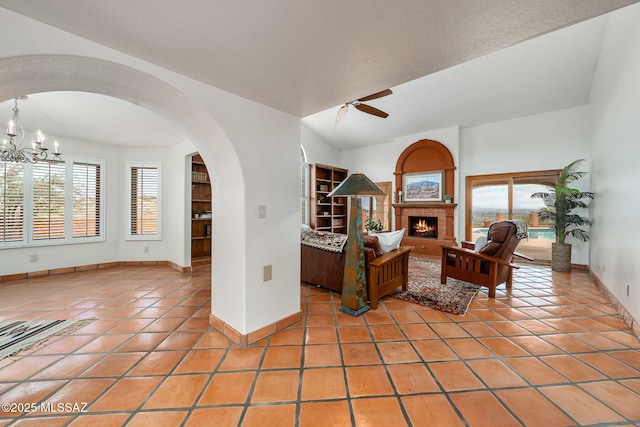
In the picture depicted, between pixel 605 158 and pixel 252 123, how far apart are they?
190 inches

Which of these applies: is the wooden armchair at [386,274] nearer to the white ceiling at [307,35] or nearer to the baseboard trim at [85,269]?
the white ceiling at [307,35]

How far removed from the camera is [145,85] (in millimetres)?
1712

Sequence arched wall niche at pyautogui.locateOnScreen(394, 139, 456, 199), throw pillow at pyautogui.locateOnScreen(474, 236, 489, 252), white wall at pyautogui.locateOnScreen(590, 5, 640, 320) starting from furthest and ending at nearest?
arched wall niche at pyautogui.locateOnScreen(394, 139, 456, 199) → throw pillow at pyautogui.locateOnScreen(474, 236, 489, 252) → white wall at pyautogui.locateOnScreen(590, 5, 640, 320)

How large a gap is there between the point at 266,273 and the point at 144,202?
4.16 meters

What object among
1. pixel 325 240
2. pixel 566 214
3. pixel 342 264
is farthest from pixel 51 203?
pixel 566 214

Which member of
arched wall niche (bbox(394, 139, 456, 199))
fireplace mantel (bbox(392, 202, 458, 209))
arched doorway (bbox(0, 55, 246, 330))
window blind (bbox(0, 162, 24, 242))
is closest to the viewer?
arched doorway (bbox(0, 55, 246, 330))

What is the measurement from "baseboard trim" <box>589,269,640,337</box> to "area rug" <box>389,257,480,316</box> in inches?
51.1

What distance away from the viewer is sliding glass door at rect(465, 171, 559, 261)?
5.10 meters

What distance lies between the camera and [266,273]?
2.23m

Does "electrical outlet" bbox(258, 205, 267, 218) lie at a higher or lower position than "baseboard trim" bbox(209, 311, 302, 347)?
higher

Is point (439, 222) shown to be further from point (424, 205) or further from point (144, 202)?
point (144, 202)

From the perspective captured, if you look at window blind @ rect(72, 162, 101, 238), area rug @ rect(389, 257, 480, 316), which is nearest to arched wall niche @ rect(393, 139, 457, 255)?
area rug @ rect(389, 257, 480, 316)

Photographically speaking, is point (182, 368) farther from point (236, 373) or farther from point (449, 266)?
point (449, 266)

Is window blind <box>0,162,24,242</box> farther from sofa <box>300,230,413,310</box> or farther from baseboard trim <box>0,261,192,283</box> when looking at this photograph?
sofa <box>300,230,413,310</box>
